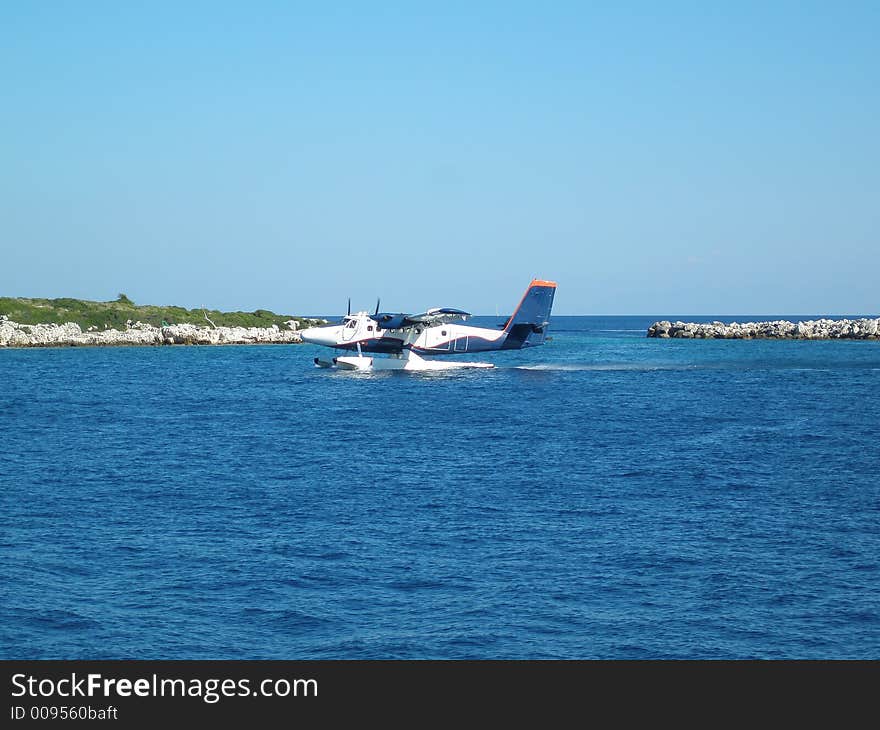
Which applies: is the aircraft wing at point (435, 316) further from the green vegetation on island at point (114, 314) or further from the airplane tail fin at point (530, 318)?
the green vegetation on island at point (114, 314)

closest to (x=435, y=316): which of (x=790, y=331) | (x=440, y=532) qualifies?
(x=440, y=532)

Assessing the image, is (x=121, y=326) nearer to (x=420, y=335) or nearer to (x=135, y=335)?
(x=135, y=335)

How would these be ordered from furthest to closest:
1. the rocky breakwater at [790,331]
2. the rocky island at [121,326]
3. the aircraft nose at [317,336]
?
the rocky breakwater at [790,331]
the rocky island at [121,326]
the aircraft nose at [317,336]

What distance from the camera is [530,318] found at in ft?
289

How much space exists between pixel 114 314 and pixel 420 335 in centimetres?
7943

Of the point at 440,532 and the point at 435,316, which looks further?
the point at 435,316

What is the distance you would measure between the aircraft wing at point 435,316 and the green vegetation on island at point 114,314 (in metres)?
75.2

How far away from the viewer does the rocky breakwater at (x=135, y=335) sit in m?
129

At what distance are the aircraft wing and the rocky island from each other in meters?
66.2

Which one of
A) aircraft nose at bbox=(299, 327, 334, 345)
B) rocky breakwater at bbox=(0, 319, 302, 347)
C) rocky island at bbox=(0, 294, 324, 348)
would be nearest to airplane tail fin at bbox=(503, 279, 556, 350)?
aircraft nose at bbox=(299, 327, 334, 345)

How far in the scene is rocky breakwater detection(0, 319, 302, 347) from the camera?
129 meters

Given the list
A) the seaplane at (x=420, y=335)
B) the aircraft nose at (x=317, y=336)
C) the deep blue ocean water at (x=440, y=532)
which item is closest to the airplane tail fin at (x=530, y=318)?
the seaplane at (x=420, y=335)
